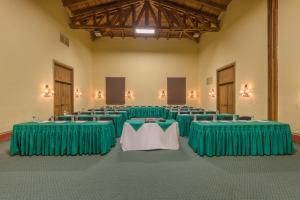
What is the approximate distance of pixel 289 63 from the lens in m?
6.07

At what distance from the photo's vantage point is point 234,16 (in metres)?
9.49

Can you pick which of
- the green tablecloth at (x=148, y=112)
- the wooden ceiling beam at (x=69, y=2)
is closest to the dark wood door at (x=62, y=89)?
the wooden ceiling beam at (x=69, y=2)

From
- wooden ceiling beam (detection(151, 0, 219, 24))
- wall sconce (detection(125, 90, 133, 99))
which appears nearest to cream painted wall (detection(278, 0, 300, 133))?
wooden ceiling beam (detection(151, 0, 219, 24))

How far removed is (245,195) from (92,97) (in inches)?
522

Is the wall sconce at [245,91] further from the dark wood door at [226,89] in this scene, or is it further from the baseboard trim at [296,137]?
the baseboard trim at [296,137]

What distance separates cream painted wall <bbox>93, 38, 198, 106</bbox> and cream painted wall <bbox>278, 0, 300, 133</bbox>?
8869mm

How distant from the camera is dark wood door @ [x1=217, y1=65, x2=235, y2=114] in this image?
10016 millimetres

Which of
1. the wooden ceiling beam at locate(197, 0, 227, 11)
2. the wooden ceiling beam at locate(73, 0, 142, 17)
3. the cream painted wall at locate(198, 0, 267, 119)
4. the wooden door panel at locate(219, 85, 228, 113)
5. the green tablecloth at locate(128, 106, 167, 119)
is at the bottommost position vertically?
the green tablecloth at locate(128, 106, 167, 119)

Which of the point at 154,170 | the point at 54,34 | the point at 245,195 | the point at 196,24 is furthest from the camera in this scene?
the point at 196,24

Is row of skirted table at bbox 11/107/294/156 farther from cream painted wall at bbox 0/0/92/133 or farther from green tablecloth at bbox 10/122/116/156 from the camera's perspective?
cream painted wall at bbox 0/0/92/133

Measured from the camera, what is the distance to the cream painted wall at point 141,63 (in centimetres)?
1482

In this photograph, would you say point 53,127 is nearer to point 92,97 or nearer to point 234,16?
point 234,16

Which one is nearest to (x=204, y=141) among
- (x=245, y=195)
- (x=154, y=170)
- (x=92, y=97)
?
(x=154, y=170)

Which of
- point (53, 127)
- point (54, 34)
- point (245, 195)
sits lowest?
point (245, 195)
